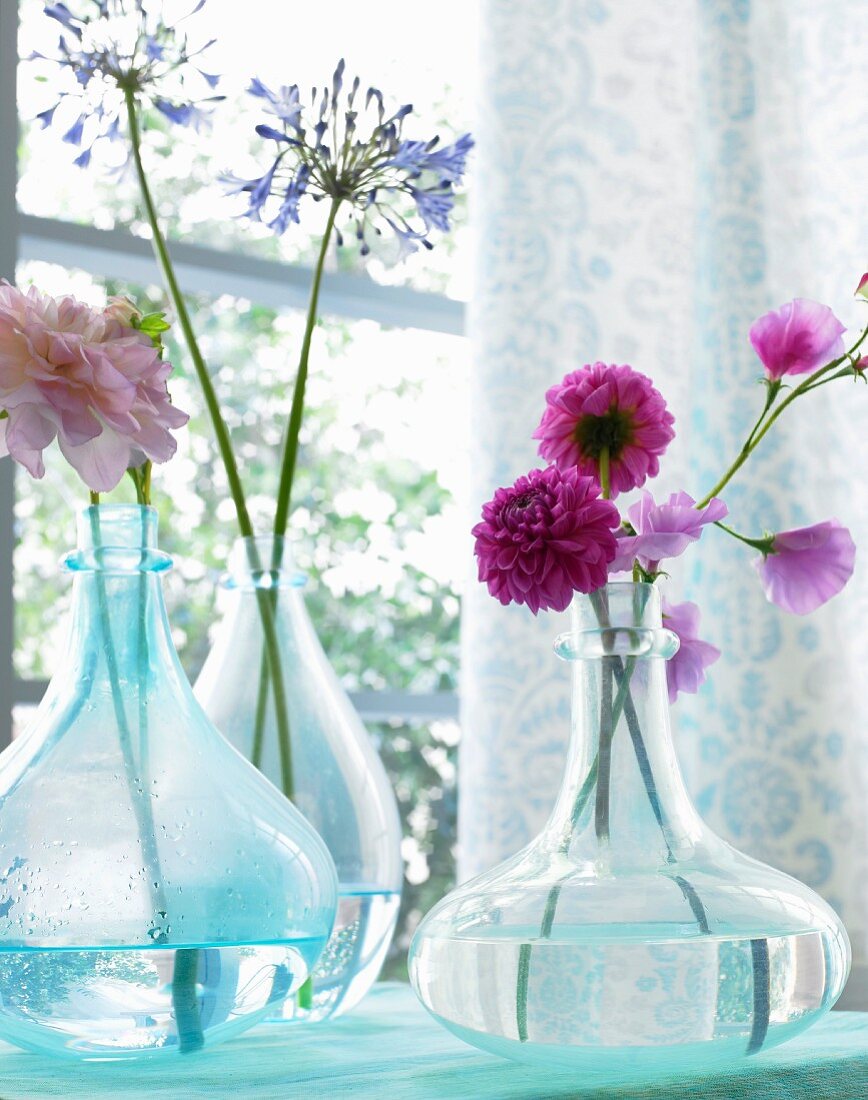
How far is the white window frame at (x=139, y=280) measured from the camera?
133cm

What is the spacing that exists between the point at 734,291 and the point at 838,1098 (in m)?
1.17

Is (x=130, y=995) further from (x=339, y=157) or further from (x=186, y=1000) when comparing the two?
(x=339, y=157)

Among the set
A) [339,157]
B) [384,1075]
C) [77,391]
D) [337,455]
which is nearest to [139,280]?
[337,455]

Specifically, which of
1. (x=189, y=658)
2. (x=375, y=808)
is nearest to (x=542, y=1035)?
(x=375, y=808)

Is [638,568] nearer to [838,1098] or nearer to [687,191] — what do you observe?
[838,1098]

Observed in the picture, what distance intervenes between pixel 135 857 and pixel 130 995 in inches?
2.2

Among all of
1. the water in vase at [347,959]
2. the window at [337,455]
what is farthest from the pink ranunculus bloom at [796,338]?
the window at [337,455]

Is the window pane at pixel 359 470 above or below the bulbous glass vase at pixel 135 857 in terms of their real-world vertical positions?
above

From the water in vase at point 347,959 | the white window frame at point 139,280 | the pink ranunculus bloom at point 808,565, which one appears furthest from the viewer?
the white window frame at point 139,280

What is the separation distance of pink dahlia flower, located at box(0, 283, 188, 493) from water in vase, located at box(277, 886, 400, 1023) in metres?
0.29

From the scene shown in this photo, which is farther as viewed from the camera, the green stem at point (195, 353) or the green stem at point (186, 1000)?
the green stem at point (195, 353)

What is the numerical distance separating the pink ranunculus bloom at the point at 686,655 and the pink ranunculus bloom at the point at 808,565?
0.17 ft

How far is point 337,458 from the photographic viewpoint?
2453 millimetres

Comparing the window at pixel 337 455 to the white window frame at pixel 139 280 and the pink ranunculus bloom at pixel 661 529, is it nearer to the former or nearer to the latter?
the white window frame at pixel 139 280
